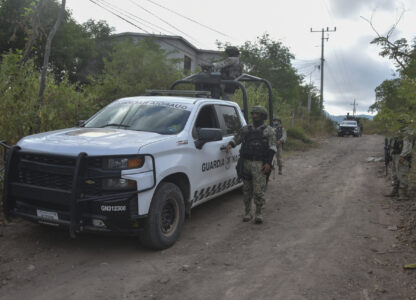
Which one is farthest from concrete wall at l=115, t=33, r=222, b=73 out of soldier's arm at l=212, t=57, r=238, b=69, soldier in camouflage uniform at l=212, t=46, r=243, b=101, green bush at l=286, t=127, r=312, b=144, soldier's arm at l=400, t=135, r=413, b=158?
soldier's arm at l=400, t=135, r=413, b=158

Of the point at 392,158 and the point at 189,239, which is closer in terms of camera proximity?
the point at 189,239

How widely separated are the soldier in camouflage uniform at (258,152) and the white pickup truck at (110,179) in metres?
0.97

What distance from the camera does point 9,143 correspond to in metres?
5.91

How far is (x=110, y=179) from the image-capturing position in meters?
3.88

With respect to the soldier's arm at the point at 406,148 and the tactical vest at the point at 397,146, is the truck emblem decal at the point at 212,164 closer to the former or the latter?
the soldier's arm at the point at 406,148

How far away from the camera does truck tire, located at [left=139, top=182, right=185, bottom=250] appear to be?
4176 mm

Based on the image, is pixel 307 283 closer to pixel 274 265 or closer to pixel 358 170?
pixel 274 265

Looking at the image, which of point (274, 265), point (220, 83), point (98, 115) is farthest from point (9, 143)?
point (274, 265)

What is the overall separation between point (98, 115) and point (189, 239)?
2.30 metres

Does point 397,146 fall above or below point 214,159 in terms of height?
above

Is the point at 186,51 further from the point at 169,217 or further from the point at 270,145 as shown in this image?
the point at 169,217

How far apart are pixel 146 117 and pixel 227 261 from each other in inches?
87.5

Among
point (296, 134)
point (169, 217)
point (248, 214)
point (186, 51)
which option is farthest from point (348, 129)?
point (169, 217)

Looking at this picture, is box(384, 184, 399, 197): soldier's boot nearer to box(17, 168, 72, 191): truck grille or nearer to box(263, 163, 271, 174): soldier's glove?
box(263, 163, 271, 174): soldier's glove
